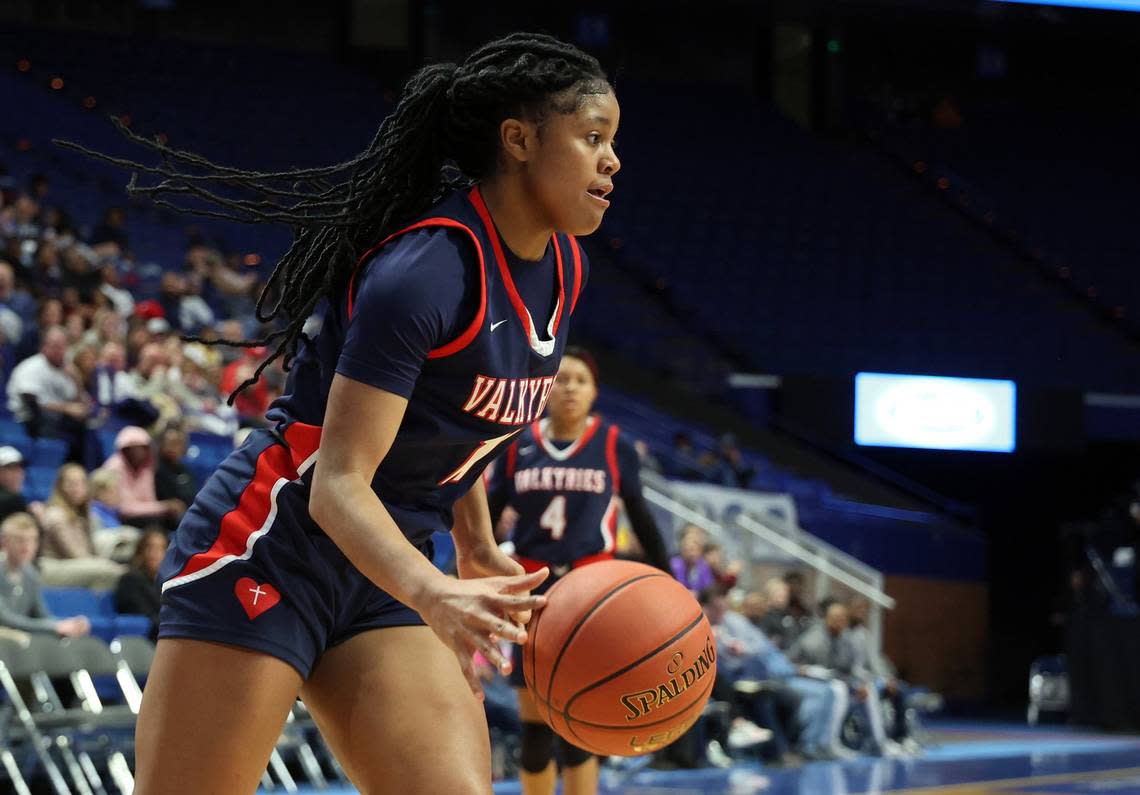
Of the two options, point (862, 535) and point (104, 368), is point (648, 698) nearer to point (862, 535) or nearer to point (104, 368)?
point (104, 368)

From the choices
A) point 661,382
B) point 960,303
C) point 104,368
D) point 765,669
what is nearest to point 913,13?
point 960,303

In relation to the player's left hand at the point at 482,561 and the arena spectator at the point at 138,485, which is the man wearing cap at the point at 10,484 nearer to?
the arena spectator at the point at 138,485

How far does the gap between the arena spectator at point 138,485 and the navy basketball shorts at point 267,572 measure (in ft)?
19.2

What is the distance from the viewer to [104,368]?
9680mm

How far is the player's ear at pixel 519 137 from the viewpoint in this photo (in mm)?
2600

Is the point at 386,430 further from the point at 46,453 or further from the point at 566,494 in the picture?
the point at 46,453

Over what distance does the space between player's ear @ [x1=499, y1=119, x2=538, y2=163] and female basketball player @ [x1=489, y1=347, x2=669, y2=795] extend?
3172mm

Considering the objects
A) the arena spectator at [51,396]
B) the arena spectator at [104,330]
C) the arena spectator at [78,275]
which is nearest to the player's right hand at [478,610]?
the arena spectator at [51,396]

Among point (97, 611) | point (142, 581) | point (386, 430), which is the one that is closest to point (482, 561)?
point (386, 430)

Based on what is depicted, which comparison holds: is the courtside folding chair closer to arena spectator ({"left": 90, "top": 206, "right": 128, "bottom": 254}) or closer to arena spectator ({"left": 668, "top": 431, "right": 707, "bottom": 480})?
arena spectator ({"left": 90, "top": 206, "right": 128, "bottom": 254})

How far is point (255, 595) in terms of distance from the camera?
8.34 ft

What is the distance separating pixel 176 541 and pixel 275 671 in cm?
31

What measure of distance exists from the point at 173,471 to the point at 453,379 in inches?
253

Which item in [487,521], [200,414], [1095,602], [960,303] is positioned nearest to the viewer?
[487,521]
